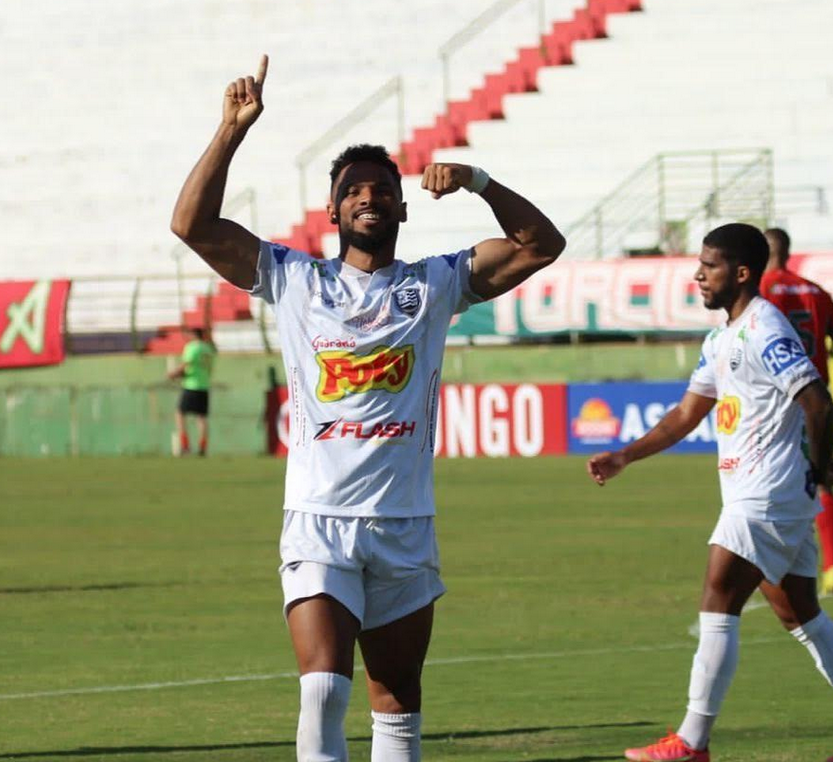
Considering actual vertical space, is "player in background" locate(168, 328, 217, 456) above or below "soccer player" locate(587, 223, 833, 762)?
below

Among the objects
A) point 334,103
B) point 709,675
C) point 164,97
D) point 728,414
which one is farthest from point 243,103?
point 164,97

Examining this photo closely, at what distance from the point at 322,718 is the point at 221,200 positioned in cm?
152

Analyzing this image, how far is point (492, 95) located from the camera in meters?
39.5

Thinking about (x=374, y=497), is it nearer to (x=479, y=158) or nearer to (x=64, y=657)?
(x=64, y=657)

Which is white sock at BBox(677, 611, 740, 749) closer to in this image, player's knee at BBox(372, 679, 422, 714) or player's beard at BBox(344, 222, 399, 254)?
player's knee at BBox(372, 679, 422, 714)

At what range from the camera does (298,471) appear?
641cm

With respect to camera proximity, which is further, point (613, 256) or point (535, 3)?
point (535, 3)

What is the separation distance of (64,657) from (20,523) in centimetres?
898

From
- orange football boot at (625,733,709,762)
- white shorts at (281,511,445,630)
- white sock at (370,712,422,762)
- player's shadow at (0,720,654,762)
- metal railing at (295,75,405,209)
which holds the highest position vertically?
metal railing at (295,75,405,209)

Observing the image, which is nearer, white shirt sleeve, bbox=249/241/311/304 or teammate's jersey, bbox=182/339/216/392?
white shirt sleeve, bbox=249/241/311/304

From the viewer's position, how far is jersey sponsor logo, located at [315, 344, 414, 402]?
20.8 feet

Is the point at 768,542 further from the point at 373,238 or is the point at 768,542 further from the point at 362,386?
the point at 373,238

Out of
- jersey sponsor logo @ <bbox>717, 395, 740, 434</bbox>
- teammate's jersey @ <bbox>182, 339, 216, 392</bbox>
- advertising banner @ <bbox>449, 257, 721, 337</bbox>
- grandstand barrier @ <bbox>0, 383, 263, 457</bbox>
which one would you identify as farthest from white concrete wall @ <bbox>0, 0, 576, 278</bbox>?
jersey sponsor logo @ <bbox>717, 395, 740, 434</bbox>

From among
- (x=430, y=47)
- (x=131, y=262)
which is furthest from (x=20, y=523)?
(x=430, y=47)
